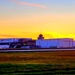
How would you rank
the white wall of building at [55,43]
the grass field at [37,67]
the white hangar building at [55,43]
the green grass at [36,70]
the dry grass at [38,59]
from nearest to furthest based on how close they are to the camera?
the green grass at [36,70] < the grass field at [37,67] < the dry grass at [38,59] < the white wall of building at [55,43] < the white hangar building at [55,43]

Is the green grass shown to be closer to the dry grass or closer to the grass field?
the grass field

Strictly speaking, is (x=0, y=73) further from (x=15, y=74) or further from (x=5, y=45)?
(x=5, y=45)

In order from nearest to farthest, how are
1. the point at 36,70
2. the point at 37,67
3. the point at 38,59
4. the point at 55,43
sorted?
the point at 36,70 → the point at 37,67 → the point at 38,59 → the point at 55,43

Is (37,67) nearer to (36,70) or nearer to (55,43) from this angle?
(36,70)

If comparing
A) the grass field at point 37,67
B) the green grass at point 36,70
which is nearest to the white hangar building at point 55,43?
the grass field at point 37,67

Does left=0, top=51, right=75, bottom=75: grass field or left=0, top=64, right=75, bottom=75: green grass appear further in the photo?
left=0, top=51, right=75, bottom=75: grass field

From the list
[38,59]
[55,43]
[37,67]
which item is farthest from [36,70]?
[55,43]

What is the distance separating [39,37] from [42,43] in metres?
14.4

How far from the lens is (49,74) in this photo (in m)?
30.0

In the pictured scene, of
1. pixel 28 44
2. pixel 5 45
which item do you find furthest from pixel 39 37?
pixel 5 45

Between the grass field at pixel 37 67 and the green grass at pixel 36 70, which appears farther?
the grass field at pixel 37 67

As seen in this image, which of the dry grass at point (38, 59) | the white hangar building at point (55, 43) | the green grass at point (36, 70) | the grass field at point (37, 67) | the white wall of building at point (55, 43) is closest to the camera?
the green grass at point (36, 70)

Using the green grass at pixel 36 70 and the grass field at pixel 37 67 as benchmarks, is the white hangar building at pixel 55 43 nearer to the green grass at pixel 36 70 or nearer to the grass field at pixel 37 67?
the grass field at pixel 37 67

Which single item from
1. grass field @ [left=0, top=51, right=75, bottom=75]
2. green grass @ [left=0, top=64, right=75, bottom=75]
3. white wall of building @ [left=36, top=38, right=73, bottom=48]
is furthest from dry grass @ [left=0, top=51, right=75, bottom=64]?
white wall of building @ [left=36, top=38, right=73, bottom=48]
